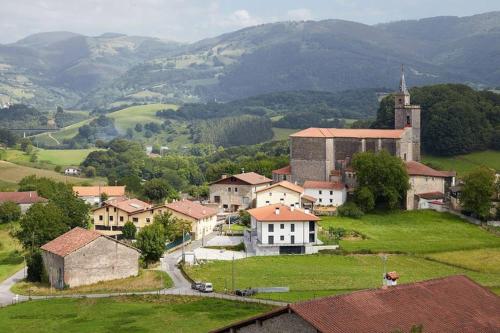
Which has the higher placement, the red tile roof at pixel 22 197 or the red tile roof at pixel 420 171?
the red tile roof at pixel 420 171

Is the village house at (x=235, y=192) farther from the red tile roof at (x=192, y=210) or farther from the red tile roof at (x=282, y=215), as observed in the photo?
the red tile roof at (x=282, y=215)

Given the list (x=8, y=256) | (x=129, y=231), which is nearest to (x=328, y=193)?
(x=129, y=231)

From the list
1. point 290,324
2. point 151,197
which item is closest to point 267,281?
point 290,324

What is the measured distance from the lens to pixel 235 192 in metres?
84.2

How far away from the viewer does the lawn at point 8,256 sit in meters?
58.9

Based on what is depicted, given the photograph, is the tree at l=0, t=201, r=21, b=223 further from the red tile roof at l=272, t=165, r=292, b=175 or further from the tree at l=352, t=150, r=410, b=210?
the tree at l=352, t=150, r=410, b=210

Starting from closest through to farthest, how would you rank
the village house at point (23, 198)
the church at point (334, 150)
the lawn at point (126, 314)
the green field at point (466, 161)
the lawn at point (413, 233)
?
the lawn at point (126, 314), the lawn at point (413, 233), the village house at point (23, 198), the church at point (334, 150), the green field at point (466, 161)

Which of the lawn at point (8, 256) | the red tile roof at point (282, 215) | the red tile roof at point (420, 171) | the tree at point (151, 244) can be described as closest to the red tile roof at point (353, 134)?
Result: the red tile roof at point (420, 171)

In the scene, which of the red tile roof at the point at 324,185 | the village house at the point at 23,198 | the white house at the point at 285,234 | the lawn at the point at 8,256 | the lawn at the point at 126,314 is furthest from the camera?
the village house at the point at 23,198

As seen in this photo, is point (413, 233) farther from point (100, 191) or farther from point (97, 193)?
point (97, 193)

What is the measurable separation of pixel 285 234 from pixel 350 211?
50.2 feet

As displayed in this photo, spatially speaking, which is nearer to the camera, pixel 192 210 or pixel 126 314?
pixel 126 314

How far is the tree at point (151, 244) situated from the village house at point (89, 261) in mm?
2233

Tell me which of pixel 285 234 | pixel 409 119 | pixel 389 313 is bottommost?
pixel 285 234
